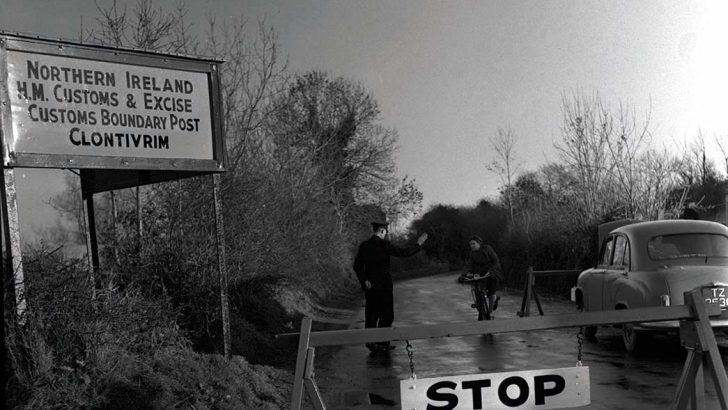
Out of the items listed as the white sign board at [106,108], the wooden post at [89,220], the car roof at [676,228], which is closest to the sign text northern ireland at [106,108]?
the white sign board at [106,108]

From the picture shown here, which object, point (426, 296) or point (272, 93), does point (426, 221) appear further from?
point (272, 93)

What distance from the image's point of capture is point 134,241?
9.42 metres

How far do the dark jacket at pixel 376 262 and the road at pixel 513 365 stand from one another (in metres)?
1.13

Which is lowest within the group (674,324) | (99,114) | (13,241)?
(674,324)

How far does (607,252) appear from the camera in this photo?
40.5 feet

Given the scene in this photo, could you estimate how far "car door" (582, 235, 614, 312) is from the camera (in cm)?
1186

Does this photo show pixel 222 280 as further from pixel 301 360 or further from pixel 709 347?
pixel 709 347

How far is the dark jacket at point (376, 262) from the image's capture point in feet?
37.1

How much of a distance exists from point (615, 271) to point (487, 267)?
3.69 m

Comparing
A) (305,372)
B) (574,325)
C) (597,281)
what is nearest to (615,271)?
(597,281)

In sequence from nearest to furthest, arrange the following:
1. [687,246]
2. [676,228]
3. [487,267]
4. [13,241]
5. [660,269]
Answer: [13,241] < [660,269] < [687,246] < [676,228] < [487,267]

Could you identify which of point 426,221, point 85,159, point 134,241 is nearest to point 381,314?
point 134,241

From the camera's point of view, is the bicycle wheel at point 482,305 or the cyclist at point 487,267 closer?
the bicycle wheel at point 482,305

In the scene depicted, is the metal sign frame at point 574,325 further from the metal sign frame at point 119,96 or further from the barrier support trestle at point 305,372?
the metal sign frame at point 119,96
